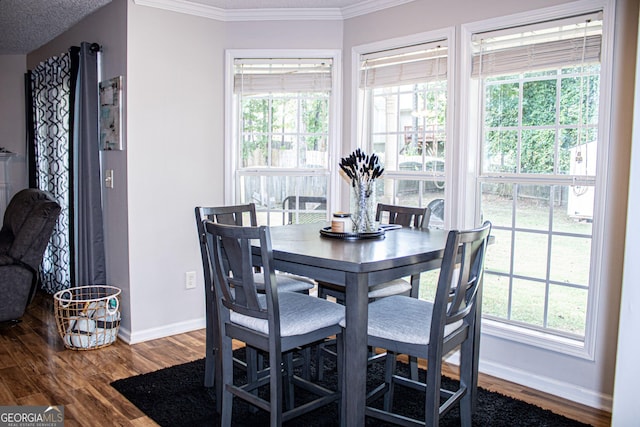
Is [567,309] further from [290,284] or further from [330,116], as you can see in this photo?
[330,116]

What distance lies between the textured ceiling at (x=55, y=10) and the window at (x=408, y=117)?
0.50 m

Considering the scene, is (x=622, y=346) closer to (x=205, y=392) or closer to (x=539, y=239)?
(x=539, y=239)

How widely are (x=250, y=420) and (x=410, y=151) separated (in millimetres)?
2046

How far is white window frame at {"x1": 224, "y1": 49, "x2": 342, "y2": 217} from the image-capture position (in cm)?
398

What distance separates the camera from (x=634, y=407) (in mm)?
1208

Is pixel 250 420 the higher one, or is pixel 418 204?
pixel 418 204

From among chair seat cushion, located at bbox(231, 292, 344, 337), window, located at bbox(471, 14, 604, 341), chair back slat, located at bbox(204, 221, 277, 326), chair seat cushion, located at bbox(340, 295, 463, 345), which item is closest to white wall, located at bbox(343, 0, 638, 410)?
window, located at bbox(471, 14, 604, 341)

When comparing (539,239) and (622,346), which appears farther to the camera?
(539,239)

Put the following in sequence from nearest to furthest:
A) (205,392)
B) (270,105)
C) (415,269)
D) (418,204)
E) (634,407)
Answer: (634,407), (415,269), (205,392), (418,204), (270,105)

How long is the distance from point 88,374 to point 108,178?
1.44 metres

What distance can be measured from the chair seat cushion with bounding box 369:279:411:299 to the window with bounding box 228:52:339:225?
1.24m

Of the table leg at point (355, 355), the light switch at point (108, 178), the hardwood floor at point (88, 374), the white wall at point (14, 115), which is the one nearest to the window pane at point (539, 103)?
the hardwood floor at point (88, 374)

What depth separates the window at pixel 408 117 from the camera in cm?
346

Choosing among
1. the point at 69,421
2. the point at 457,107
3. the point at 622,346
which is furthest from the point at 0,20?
the point at 622,346
